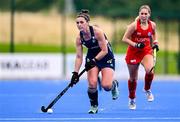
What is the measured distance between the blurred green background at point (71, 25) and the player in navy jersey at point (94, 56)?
1888cm

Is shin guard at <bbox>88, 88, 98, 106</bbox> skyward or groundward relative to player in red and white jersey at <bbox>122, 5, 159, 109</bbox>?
→ groundward

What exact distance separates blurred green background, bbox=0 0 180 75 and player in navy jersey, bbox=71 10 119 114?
743 inches

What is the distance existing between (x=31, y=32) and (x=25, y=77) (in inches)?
571

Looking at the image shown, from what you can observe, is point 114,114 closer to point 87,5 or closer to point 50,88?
point 50,88

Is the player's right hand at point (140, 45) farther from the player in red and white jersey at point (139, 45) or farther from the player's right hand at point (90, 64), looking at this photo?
the player's right hand at point (90, 64)

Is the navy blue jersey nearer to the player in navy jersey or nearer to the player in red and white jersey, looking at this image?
the player in navy jersey

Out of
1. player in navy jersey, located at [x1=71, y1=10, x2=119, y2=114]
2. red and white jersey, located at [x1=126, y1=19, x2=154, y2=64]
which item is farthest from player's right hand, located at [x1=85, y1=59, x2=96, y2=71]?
red and white jersey, located at [x1=126, y1=19, x2=154, y2=64]

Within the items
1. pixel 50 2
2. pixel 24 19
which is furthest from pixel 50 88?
pixel 50 2

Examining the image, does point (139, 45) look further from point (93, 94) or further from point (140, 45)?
point (93, 94)

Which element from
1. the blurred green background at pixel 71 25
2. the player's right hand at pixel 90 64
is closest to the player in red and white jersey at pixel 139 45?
the player's right hand at pixel 90 64

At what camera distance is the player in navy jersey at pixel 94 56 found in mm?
14000

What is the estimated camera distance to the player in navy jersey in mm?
14000

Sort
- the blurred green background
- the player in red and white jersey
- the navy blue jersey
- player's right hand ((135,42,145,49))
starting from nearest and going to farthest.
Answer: the navy blue jersey → player's right hand ((135,42,145,49)) → the player in red and white jersey → the blurred green background

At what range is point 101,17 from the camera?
42312mm
